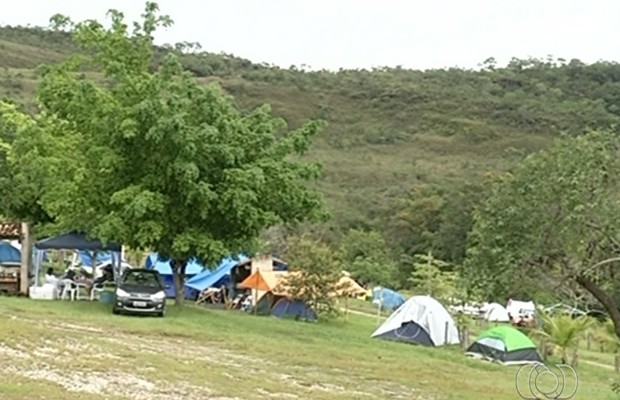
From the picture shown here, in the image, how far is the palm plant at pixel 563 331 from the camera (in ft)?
95.4

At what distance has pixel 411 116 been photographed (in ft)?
369

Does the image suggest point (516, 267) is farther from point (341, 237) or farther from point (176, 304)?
point (341, 237)

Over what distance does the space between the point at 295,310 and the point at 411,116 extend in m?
80.9

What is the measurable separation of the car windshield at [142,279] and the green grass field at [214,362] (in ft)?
3.32

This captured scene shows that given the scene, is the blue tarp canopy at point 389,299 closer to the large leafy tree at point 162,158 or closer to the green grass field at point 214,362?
the green grass field at point 214,362

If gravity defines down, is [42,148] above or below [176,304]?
above

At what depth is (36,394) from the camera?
483 inches

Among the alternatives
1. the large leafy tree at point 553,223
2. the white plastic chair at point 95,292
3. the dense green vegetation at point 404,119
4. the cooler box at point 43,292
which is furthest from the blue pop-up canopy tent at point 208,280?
the large leafy tree at point 553,223

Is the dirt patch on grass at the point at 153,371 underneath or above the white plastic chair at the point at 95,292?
underneath

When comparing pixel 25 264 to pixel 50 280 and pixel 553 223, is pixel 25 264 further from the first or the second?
pixel 553 223

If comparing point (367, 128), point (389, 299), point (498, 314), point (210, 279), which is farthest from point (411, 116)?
point (210, 279)

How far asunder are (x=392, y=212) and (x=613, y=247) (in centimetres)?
5866

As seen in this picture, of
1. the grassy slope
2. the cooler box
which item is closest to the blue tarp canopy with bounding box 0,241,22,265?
the cooler box

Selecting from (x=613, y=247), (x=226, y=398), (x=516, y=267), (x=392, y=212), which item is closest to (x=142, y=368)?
(x=226, y=398)
